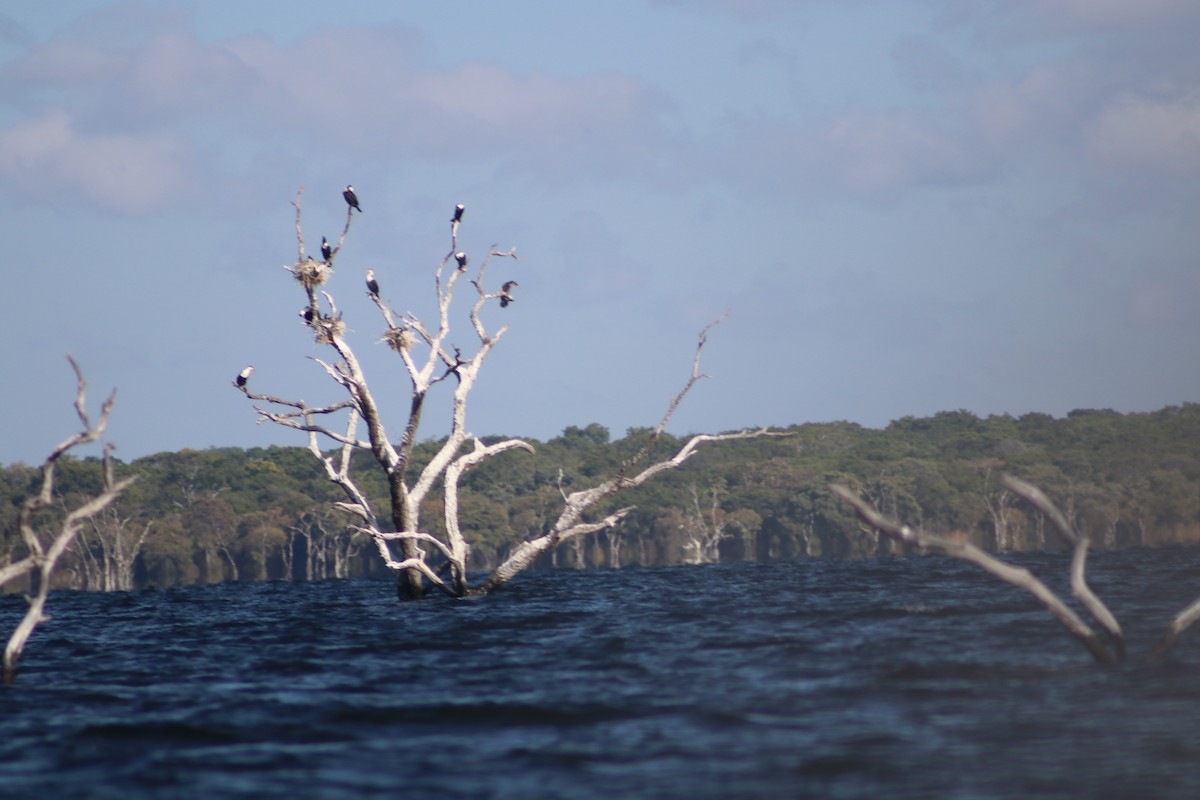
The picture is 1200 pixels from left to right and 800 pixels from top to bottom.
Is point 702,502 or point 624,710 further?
point 702,502

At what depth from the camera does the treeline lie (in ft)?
351

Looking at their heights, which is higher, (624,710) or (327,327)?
(327,327)

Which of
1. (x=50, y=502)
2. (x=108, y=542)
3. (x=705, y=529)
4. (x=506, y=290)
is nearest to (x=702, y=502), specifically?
(x=705, y=529)

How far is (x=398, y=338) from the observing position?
28.6 meters

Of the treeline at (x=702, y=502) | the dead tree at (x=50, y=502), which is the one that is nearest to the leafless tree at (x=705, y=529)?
the treeline at (x=702, y=502)

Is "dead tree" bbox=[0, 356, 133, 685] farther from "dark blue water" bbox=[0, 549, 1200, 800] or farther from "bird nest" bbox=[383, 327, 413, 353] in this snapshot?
"bird nest" bbox=[383, 327, 413, 353]

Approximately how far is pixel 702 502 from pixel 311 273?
102277mm

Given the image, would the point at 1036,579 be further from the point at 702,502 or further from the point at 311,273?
the point at 702,502

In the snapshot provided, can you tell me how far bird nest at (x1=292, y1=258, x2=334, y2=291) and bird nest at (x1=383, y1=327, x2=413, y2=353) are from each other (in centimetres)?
209

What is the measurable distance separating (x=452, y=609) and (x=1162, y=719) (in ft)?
60.2

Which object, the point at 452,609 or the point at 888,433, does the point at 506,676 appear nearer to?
the point at 452,609

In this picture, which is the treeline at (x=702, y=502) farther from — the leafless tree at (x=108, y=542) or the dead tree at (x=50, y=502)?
the dead tree at (x=50, y=502)

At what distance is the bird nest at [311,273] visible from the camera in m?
26.8

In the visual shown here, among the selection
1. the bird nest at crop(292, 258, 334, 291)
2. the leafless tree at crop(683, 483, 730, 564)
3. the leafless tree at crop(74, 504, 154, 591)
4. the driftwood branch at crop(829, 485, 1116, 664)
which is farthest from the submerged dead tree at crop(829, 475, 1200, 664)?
the leafless tree at crop(74, 504, 154, 591)
